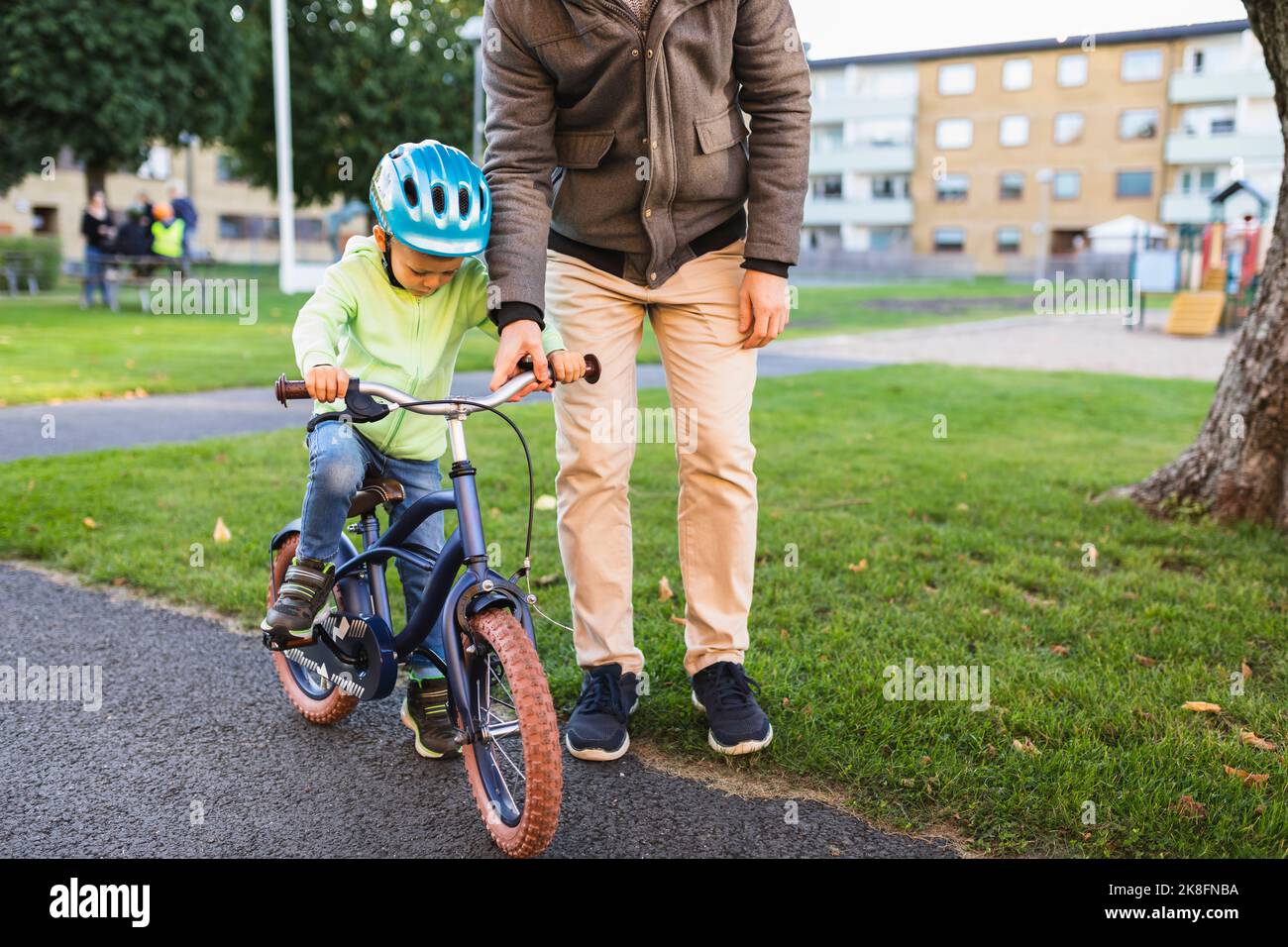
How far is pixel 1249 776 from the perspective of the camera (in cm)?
278

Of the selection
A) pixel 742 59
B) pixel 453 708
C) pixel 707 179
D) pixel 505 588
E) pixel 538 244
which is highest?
pixel 742 59

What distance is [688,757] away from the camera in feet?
9.88

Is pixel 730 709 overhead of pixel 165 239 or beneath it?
beneath

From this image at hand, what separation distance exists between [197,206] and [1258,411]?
173 feet

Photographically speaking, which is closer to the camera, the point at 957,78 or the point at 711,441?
the point at 711,441

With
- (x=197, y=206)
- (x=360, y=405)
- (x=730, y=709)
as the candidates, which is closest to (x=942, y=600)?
(x=730, y=709)

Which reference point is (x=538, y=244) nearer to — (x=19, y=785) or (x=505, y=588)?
(x=505, y=588)

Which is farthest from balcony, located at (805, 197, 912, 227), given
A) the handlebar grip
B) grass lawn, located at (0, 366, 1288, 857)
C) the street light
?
the handlebar grip

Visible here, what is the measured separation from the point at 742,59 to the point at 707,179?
0.32 metres

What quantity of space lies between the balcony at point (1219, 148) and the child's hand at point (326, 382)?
53.6 meters

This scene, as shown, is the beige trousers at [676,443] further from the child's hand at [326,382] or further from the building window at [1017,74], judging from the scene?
the building window at [1017,74]

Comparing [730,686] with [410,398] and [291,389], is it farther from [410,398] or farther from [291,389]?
[291,389]
